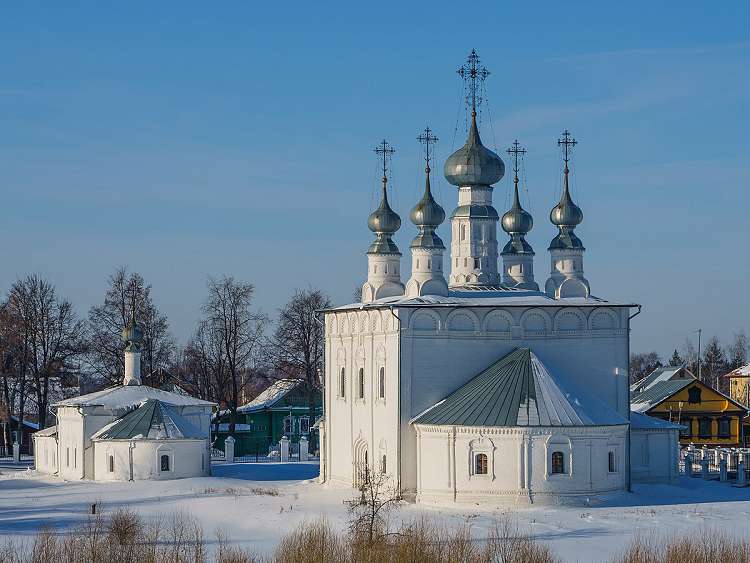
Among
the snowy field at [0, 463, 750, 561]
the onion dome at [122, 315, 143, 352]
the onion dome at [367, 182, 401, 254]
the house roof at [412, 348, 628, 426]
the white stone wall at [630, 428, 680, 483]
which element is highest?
the onion dome at [367, 182, 401, 254]

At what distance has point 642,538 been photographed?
2648 centimetres

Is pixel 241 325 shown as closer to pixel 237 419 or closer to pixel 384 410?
pixel 237 419

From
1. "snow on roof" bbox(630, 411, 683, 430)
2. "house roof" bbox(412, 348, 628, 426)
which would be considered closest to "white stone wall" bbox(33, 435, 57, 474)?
"house roof" bbox(412, 348, 628, 426)

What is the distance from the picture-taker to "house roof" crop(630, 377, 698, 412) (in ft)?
174

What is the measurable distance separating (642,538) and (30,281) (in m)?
28.7

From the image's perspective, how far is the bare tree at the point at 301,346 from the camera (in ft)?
169

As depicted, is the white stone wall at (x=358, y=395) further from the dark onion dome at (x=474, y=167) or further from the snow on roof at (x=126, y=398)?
the snow on roof at (x=126, y=398)

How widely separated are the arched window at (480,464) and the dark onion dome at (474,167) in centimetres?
720

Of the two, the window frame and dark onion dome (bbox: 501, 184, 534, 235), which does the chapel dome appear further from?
the window frame

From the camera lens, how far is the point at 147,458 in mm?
38656

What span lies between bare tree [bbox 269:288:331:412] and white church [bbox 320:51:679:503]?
1293 cm

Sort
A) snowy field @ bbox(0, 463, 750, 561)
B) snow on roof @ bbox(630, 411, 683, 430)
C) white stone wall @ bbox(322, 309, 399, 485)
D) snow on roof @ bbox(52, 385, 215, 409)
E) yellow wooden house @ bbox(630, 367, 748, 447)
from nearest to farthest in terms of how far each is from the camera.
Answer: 1. snowy field @ bbox(0, 463, 750, 561)
2. white stone wall @ bbox(322, 309, 399, 485)
3. snow on roof @ bbox(630, 411, 683, 430)
4. snow on roof @ bbox(52, 385, 215, 409)
5. yellow wooden house @ bbox(630, 367, 748, 447)

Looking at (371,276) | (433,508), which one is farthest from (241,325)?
(433,508)

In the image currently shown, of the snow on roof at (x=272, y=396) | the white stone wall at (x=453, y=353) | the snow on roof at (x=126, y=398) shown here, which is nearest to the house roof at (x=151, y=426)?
the snow on roof at (x=126, y=398)
